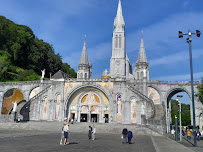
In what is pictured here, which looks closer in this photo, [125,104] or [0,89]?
[125,104]

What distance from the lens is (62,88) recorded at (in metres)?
36.3

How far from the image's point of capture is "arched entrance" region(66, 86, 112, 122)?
35812mm

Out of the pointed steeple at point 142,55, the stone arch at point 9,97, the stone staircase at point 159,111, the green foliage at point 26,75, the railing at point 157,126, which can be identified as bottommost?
the railing at point 157,126

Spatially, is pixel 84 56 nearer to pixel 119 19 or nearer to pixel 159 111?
pixel 119 19

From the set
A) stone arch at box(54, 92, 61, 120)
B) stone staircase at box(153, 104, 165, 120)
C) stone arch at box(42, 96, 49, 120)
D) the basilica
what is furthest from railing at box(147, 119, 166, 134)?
stone arch at box(42, 96, 49, 120)

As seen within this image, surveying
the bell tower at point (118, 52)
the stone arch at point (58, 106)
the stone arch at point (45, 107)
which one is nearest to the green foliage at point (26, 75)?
the stone arch at point (45, 107)

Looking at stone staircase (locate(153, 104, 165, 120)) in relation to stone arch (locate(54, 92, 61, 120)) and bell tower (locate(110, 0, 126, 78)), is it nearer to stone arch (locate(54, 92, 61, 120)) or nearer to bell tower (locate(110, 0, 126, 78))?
stone arch (locate(54, 92, 61, 120))

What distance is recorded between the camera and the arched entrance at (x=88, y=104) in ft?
117

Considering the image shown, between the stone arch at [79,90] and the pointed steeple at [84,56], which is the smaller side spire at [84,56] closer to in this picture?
the pointed steeple at [84,56]

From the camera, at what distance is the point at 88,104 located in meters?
36.6

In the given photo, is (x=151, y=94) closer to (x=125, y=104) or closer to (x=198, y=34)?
(x=125, y=104)

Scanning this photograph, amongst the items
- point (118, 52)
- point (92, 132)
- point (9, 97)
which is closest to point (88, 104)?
point (9, 97)

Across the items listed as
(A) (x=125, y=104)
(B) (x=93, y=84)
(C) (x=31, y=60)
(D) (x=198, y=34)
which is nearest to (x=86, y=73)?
(C) (x=31, y=60)

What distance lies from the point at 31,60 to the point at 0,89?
62.5 ft
